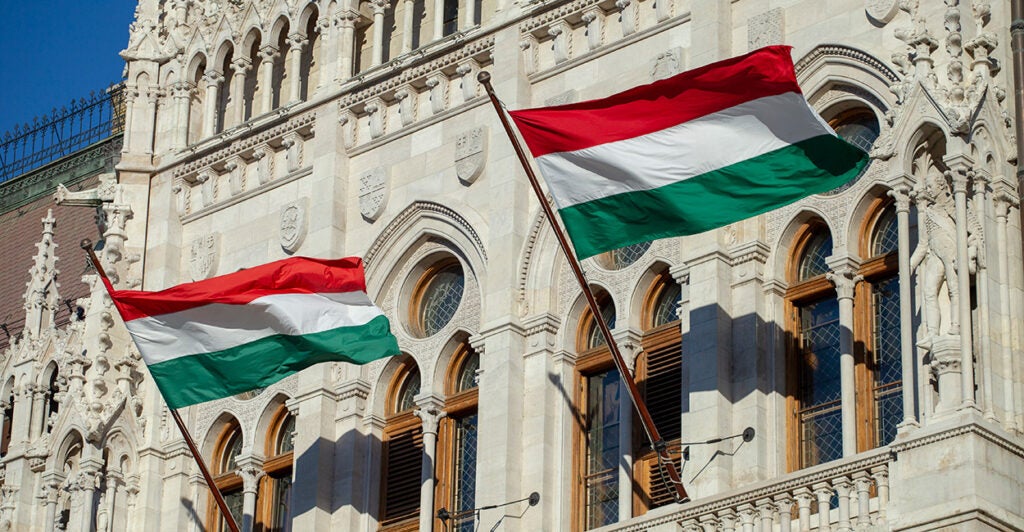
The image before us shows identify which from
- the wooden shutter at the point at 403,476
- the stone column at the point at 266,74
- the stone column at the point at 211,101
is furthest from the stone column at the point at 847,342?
the stone column at the point at 211,101

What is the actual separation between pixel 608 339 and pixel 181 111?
1123cm

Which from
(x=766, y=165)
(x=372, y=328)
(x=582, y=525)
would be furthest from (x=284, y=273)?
(x=766, y=165)

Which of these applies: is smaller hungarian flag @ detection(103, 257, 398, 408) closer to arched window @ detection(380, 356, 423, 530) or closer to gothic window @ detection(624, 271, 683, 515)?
arched window @ detection(380, 356, 423, 530)

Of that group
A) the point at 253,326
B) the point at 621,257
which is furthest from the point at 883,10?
the point at 253,326

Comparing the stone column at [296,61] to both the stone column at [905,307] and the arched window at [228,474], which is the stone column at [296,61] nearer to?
the arched window at [228,474]

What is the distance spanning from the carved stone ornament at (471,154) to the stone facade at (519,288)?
0.13ft

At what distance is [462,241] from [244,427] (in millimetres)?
4206

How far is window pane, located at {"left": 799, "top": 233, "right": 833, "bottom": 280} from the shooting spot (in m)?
32.0

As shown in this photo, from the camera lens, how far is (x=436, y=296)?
36.2 meters

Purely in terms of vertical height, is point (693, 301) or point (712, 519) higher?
point (693, 301)

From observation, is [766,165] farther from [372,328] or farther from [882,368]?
[372,328]

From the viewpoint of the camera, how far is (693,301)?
3209cm

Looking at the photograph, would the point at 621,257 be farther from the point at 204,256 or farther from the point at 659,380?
the point at 204,256

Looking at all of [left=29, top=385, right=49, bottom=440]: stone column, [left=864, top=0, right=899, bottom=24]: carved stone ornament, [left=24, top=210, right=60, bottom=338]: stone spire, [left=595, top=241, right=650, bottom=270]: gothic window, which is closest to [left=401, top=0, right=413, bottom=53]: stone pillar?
[left=595, top=241, right=650, bottom=270]: gothic window
